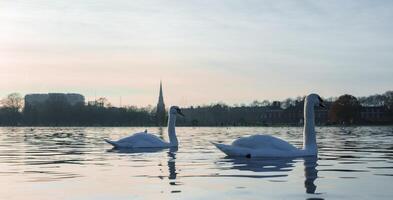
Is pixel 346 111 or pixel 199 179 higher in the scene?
pixel 346 111

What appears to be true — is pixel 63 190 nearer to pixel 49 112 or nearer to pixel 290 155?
pixel 290 155

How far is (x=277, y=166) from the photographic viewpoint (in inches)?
659

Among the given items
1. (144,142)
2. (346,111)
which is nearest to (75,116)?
(346,111)

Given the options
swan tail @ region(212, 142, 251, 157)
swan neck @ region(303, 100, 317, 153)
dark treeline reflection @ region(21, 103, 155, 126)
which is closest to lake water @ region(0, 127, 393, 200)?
swan tail @ region(212, 142, 251, 157)

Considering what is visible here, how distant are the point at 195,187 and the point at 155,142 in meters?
16.3

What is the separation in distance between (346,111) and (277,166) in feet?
511

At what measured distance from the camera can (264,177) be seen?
1382 cm

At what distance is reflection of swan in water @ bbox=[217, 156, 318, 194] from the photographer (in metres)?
13.9

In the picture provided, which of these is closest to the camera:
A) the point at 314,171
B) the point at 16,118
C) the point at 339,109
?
the point at 314,171

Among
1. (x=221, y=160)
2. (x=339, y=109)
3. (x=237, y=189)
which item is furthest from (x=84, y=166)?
(x=339, y=109)

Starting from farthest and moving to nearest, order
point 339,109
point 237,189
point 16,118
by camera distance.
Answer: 1. point 16,118
2. point 339,109
3. point 237,189

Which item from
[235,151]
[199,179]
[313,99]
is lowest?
[199,179]

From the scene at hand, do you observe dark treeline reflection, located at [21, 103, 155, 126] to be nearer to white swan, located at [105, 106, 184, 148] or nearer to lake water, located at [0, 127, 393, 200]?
white swan, located at [105, 106, 184, 148]

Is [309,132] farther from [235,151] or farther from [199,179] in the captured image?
[199,179]
